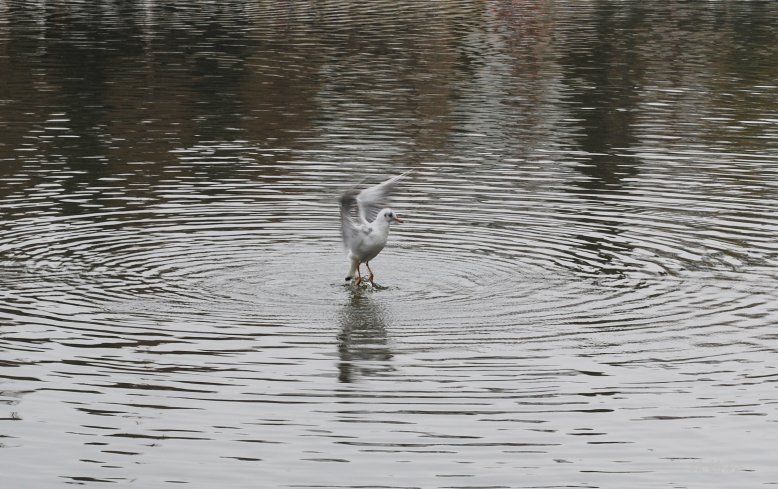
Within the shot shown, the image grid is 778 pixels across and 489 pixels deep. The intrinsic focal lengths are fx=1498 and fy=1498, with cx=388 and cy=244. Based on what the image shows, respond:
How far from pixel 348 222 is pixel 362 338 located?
2.70m

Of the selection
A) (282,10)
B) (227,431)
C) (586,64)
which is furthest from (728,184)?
(282,10)

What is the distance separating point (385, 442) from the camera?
13352 mm

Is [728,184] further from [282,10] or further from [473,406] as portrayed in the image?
[282,10]

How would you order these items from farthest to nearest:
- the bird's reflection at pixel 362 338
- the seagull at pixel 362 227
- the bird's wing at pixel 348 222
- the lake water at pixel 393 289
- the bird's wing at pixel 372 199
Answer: the bird's wing at pixel 372 199
the bird's wing at pixel 348 222
the seagull at pixel 362 227
the bird's reflection at pixel 362 338
the lake water at pixel 393 289

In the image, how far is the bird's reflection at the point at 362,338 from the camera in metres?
15.7

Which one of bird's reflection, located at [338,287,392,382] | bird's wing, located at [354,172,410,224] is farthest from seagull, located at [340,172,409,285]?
bird's reflection, located at [338,287,392,382]

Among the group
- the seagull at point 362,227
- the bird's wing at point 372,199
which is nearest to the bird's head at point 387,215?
the seagull at point 362,227

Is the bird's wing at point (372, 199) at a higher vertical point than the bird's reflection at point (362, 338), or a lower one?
higher

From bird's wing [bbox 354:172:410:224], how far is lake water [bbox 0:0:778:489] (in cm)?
92

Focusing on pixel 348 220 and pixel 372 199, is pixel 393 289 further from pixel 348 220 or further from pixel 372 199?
pixel 372 199

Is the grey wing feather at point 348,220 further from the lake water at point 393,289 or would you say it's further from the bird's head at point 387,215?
the lake water at point 393,289

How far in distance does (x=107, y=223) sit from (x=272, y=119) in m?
13.5

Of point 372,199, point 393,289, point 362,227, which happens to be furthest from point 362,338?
point 372,199

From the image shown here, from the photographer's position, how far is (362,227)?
19156 mm
